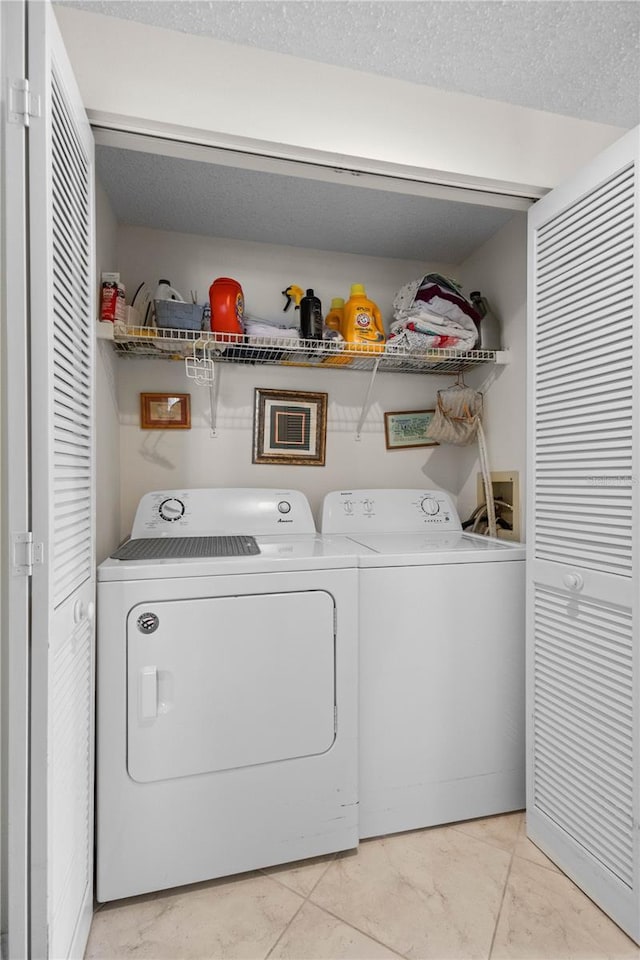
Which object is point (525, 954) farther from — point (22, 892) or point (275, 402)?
point (275, 402)

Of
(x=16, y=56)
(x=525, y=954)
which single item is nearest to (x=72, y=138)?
(x=16, y=56)

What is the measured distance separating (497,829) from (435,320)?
1.96m

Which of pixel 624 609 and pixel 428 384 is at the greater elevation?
pixel 428 384

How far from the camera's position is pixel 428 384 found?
269 centimetres

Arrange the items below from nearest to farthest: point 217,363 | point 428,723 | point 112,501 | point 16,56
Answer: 1. point 16,56
2. point 428,723
3. point 112,501
4. point 217,363

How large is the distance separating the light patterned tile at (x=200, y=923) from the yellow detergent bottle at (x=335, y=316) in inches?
82.5

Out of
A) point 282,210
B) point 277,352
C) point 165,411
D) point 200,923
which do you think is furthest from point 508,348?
point 200,923

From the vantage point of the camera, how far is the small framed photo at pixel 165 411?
232cm

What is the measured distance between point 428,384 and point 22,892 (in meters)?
2.40

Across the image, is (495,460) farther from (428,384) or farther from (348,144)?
(348,144)

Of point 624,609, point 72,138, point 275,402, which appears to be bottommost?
point 624,609

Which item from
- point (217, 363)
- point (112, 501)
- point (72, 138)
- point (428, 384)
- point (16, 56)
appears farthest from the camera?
point (428, 384)

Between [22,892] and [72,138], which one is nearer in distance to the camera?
[22,892]

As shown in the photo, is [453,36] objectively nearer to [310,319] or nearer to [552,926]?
[310,319]
